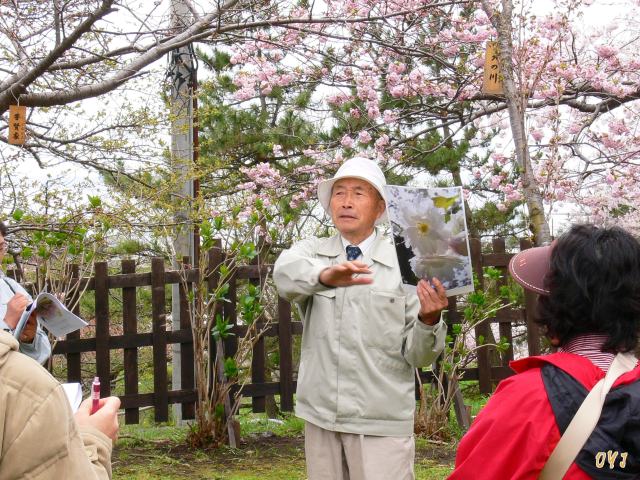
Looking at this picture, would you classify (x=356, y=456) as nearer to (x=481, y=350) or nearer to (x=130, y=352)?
(x=130, y=352)

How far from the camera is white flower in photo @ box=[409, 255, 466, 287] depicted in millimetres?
2869

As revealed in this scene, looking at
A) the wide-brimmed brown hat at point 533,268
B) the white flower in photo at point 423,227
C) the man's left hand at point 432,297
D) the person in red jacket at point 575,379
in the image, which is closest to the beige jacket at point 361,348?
the man's left hand at point 432,297

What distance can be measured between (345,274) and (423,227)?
316mm

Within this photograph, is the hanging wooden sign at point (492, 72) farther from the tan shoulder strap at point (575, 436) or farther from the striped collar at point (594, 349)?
the tan shoulder strap at point (575, 436)

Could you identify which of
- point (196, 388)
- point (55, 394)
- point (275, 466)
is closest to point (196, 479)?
point (275, 466)

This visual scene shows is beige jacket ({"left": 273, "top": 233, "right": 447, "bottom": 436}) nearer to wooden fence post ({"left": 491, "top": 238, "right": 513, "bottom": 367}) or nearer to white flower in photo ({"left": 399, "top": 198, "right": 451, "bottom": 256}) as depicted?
white flower in photo ({"left": 399, "top": 198, "right": 451, "bottom": 256})

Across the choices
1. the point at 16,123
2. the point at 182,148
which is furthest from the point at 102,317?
the point at 182,148

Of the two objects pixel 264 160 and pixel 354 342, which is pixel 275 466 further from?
pixel 264 160

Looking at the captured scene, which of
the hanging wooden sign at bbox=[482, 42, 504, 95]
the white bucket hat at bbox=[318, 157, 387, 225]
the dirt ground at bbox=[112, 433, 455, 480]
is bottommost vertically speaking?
the dirt ground at bbox=[112, 433, 455, 480]

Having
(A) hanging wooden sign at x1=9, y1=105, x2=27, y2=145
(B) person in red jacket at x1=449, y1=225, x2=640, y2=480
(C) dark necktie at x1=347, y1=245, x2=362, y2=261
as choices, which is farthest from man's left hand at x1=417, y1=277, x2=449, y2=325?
(A) hanging wooden sign at x1=9, y1=105, x2=27, y2=145

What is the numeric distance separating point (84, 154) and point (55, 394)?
535cm

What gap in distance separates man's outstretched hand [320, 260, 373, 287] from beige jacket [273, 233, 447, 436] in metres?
0.18

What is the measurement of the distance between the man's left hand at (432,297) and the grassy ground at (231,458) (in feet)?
8.79

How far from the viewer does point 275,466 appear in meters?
5.79
